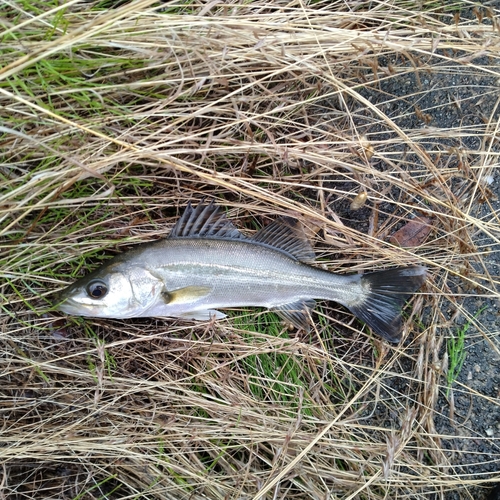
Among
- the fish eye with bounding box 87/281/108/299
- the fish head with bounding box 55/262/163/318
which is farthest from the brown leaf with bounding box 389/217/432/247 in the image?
the fish eye with bounding box 87/281/108/299

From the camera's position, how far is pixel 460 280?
3469 mm

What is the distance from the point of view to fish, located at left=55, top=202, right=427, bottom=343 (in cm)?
310

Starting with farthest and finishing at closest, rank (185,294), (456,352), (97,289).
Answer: (456,352)
(185,294)
(97,289)

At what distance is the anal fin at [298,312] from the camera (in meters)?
3.36

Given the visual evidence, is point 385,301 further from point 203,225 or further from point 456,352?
point 203,225

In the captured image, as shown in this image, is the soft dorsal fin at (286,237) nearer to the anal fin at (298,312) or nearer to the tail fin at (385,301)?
the anal fin at (298,312)

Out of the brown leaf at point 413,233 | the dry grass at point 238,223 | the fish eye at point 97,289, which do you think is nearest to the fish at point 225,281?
the fish eye at point 97,289

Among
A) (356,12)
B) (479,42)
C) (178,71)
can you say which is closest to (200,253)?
(178,71)

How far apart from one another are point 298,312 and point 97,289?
137 cm

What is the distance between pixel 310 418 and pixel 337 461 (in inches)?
16.1

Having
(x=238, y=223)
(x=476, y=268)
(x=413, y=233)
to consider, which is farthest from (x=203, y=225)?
(x=476, y=268)

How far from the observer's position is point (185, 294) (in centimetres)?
319

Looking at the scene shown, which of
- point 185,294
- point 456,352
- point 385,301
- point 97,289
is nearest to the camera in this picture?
point 97,289

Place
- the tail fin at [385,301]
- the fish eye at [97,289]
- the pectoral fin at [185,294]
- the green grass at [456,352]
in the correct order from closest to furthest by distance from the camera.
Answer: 1. the fish eye at [97,289]
2. the pectoral fin at [185,294]
3. the tail fin at [385,301]
4. the green grass at [456,352]
